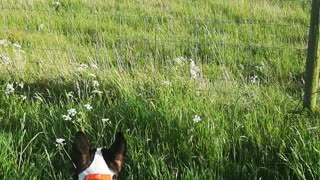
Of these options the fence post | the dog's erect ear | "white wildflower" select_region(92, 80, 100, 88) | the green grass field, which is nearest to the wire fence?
the green grass field

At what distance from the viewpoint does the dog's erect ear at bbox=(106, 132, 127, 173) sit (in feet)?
11.0

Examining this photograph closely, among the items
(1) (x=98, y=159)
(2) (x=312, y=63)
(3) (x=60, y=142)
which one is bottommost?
(3) (x=60, y=142)

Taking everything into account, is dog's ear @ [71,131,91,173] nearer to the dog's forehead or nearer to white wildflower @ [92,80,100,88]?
the dog's forehead

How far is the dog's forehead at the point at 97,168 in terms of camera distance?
3.23m

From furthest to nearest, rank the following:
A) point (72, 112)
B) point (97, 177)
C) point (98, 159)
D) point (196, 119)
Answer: point (72, 112), point (196, 119), point (98, 159), point (97, 177)

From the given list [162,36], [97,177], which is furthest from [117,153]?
[162,36]

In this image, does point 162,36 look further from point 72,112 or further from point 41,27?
point 72,112

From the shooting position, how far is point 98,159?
3301mm

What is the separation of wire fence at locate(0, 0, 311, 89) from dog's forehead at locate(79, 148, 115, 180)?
1962mm

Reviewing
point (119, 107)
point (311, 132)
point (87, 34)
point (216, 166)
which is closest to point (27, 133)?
point (119, 107)

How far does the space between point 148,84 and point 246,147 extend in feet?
3.86

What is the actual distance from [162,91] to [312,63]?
113 centimetres

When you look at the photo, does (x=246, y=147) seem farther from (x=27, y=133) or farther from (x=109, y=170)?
(x=27, y=133)

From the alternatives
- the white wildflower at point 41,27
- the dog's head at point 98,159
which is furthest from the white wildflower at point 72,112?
the white wildflower at point 41,27
